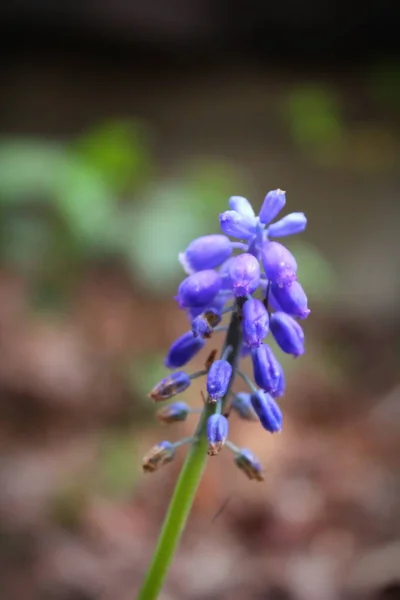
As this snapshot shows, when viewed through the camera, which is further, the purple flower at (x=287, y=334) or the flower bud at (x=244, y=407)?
the flower bud at (x=244, y=407)

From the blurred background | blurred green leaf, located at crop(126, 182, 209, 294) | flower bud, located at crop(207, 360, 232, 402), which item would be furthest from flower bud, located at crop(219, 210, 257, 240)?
blurred green leaf, located at crop(126, 182, 209, 294)

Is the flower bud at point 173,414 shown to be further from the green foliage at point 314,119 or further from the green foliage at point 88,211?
the green foliage at point 314,119

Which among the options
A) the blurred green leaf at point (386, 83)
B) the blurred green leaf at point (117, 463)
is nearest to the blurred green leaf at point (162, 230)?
the blurred green leaf at point (117, 463)

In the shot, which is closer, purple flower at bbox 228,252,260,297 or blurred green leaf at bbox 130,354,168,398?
purple flower at bbox 228,252,260,297

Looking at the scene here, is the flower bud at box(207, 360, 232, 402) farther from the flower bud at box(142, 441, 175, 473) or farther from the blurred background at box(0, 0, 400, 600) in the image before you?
the blurred background at box(0, 0, 400, 600)

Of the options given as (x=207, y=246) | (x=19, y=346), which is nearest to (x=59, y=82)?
(x=19, y=346)

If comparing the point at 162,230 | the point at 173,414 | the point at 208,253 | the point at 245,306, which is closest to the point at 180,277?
the point at 162,230

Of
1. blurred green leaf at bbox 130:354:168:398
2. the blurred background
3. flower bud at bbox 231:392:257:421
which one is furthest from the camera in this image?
blurred green leaf at bbox 130:354:168:398

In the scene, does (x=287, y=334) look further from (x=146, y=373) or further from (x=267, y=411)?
(x=146, y=373)
